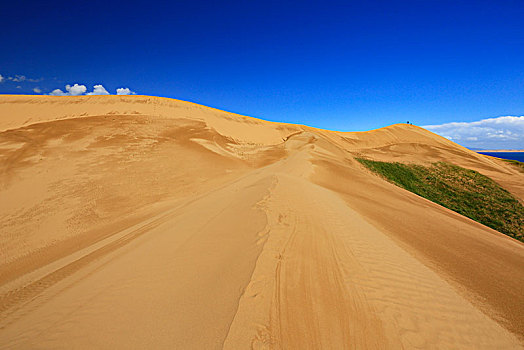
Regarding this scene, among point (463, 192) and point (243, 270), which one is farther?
point (463, 192)

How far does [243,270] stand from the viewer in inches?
130

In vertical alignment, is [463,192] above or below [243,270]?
below

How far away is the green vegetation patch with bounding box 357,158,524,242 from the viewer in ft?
42.7

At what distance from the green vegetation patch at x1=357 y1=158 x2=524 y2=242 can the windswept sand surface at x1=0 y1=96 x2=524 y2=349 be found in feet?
25.0

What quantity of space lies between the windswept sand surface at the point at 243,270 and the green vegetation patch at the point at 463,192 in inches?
300

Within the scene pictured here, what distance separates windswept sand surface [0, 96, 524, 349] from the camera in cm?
253

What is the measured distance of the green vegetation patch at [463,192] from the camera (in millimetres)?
13016

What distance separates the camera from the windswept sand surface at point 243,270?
253cm

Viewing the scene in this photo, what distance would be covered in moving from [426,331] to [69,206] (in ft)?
37.5

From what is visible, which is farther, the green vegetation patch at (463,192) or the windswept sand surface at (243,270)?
the green vegetation patch at (463,192)

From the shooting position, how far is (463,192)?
1692cm

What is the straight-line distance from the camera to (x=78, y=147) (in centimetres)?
1413

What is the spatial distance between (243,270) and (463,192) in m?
21.2

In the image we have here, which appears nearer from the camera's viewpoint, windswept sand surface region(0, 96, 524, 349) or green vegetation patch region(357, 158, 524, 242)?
windswept sand surface region(0, 96, 524, 349)
